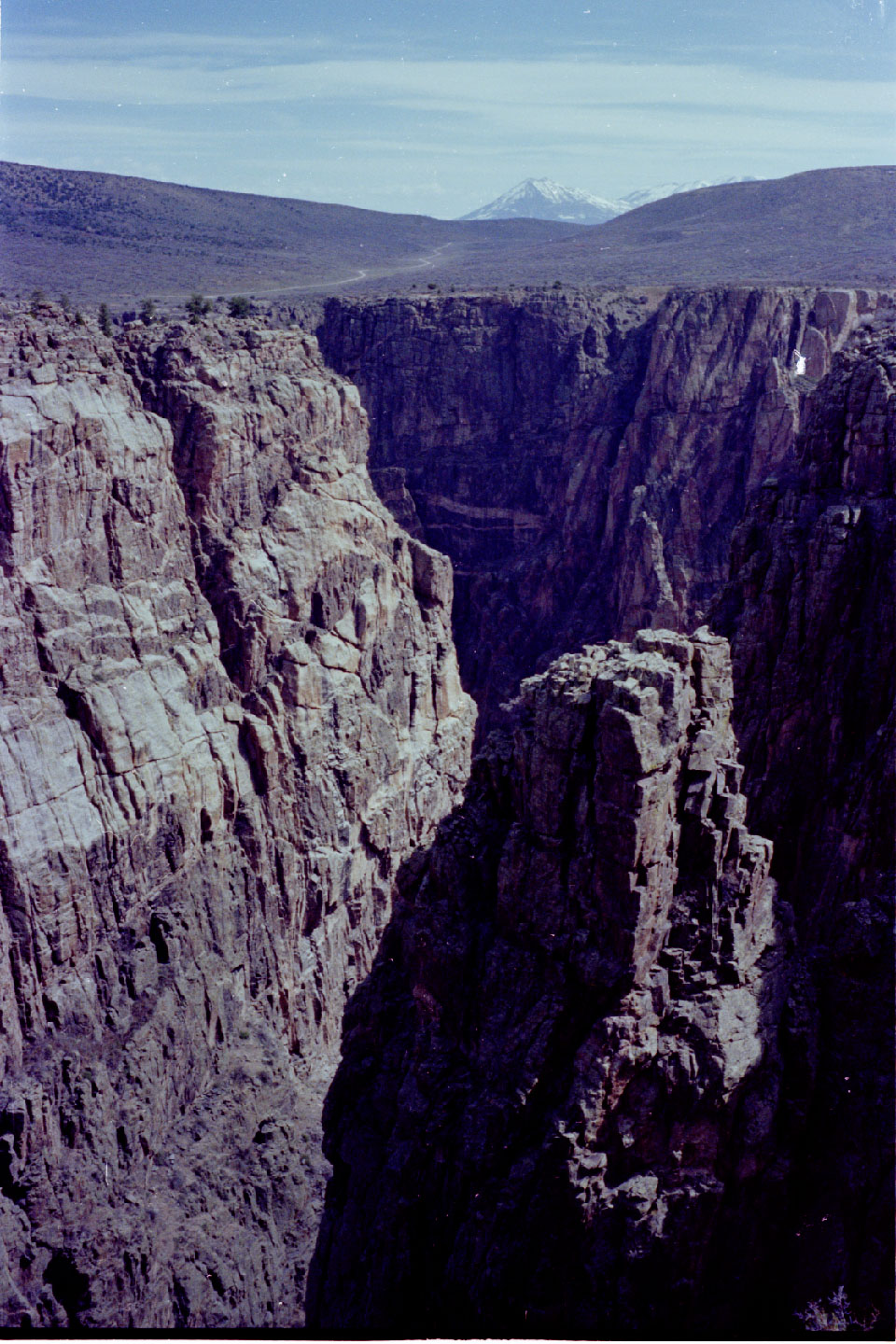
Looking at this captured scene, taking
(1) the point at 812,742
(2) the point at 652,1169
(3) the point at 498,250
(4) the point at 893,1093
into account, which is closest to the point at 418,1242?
(2) the point at 652,1169

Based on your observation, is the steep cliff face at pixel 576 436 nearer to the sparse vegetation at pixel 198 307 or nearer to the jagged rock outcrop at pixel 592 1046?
the sparse vegetation at pixel 198 307

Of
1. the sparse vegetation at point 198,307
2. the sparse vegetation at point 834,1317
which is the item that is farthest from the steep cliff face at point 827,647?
the sparse vegetation at point 198,307

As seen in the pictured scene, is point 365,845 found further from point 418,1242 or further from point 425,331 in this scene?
point 425,331

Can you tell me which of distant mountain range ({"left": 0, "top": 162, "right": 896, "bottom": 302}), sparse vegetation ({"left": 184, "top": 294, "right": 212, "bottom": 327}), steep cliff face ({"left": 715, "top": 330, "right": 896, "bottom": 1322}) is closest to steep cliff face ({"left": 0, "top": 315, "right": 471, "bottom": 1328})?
sparse vegetation ({"left": 184, "top": 294, "right": 212, "bottom": 327})

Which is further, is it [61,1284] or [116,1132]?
[116,1132]

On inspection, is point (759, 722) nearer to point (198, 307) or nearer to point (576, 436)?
point (198, 307)

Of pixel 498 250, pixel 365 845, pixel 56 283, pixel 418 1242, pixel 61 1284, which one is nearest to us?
pixel 418 1242

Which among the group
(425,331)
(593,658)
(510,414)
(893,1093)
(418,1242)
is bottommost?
(418,1242)

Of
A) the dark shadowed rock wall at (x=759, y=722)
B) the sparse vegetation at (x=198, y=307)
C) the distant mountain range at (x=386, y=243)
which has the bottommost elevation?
the dark shadowed rock wall at (x=759, y=722)
